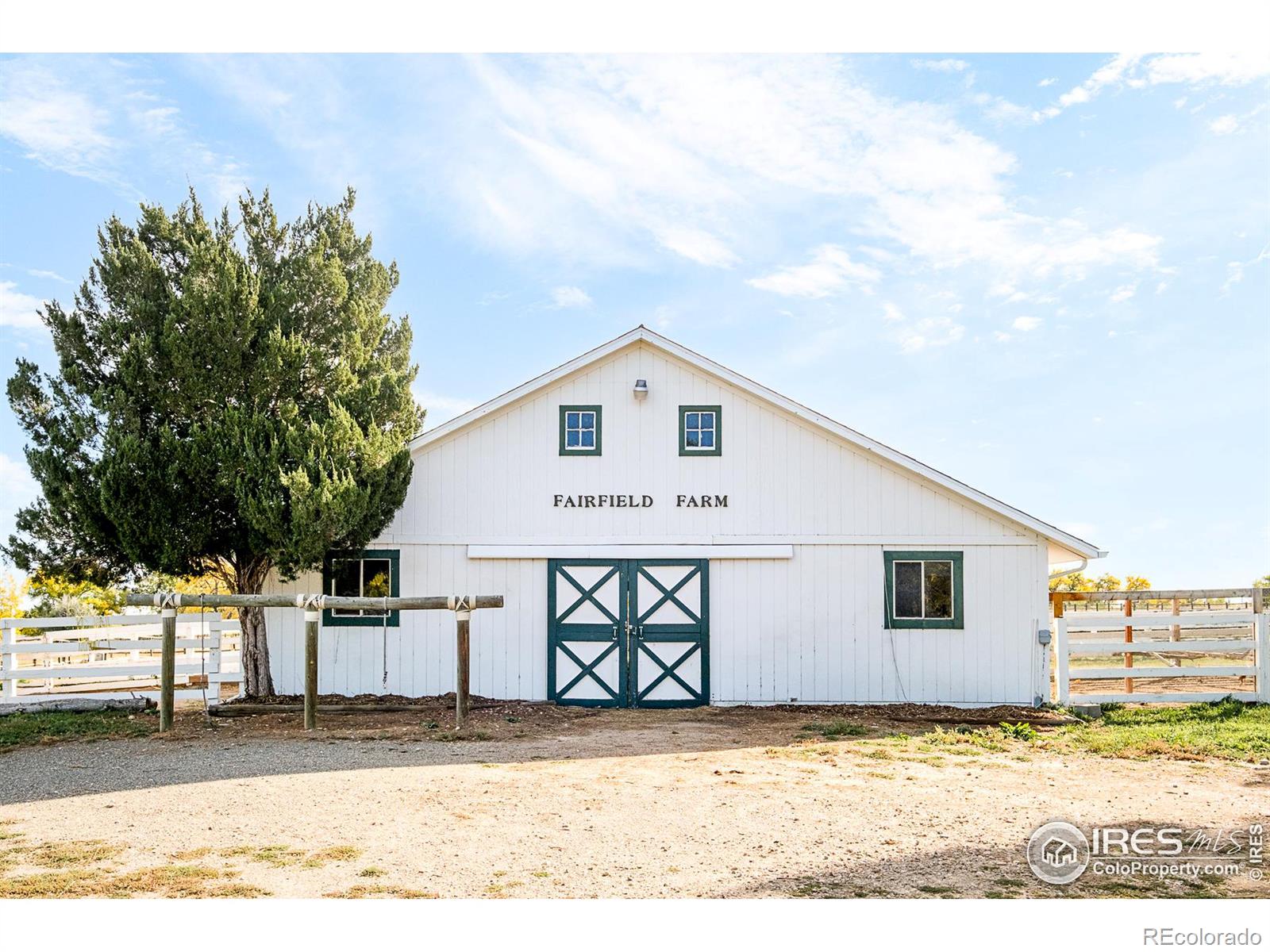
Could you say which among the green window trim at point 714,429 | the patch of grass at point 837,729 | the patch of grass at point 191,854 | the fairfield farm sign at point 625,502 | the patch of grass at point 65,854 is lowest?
the patch of grass at point 837,729

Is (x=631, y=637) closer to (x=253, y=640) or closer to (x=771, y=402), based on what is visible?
(x=771, y=402)

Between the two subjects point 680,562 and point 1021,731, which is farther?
point 680,562

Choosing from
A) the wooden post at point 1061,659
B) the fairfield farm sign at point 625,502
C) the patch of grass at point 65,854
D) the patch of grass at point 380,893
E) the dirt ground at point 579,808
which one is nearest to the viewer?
the patch of grass at point 380,893

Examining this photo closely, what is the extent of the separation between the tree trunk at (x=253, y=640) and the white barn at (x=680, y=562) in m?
0.26

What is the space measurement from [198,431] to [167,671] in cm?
322

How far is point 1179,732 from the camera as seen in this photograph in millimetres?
12555

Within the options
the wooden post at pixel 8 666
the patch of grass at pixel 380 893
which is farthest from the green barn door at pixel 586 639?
the patch of grass at pixel 380 893

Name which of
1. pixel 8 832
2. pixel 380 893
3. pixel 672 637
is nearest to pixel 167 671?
pixel 8 832

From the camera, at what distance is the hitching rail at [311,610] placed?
12.8m

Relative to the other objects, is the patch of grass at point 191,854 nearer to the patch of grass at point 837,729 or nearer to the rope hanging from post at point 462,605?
A: the rope hanging from post at point 462,605

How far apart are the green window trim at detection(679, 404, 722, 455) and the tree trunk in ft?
21.9

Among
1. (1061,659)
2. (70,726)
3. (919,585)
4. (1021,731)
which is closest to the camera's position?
(1021,731)

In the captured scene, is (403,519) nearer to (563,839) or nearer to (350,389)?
(350,389)

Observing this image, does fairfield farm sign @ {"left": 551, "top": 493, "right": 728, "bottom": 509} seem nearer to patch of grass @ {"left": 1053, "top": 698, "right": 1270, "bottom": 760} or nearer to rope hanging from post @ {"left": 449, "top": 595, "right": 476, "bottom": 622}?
rope hanging from post @ {"left": 449, "top": 595, "right": 476, "bottom": 622}
